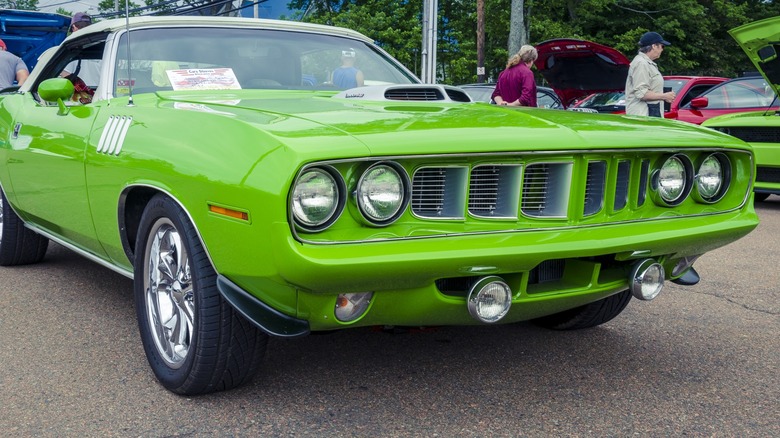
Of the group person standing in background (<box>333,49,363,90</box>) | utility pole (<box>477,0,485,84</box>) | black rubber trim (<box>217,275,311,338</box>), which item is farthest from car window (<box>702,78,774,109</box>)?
utility pole (<box>477,0,485,84</box>)

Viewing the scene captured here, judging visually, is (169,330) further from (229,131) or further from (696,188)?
(696,188)

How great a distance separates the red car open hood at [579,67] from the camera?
10438mm

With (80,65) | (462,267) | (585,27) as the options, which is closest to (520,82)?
(80,65)

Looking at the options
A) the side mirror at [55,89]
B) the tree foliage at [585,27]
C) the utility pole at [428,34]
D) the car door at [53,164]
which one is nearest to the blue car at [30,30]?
the utility pole at [428,34]

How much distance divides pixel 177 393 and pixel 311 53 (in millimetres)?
1980

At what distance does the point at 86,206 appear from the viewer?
3.63 m

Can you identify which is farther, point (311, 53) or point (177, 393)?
point (311, 53)

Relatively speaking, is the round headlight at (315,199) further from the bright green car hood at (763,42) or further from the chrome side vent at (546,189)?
the bright green car hood at (763,42)

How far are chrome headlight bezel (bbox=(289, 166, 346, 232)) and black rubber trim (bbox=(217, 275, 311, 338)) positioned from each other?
324 millimetres

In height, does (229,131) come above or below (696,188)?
above

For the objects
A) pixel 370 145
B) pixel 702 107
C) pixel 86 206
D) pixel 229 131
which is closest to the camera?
pixel 370 145

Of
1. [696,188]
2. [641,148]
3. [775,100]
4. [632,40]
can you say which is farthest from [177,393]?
[632,40]

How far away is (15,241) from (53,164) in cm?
140

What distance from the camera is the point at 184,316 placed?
3.02 metres
